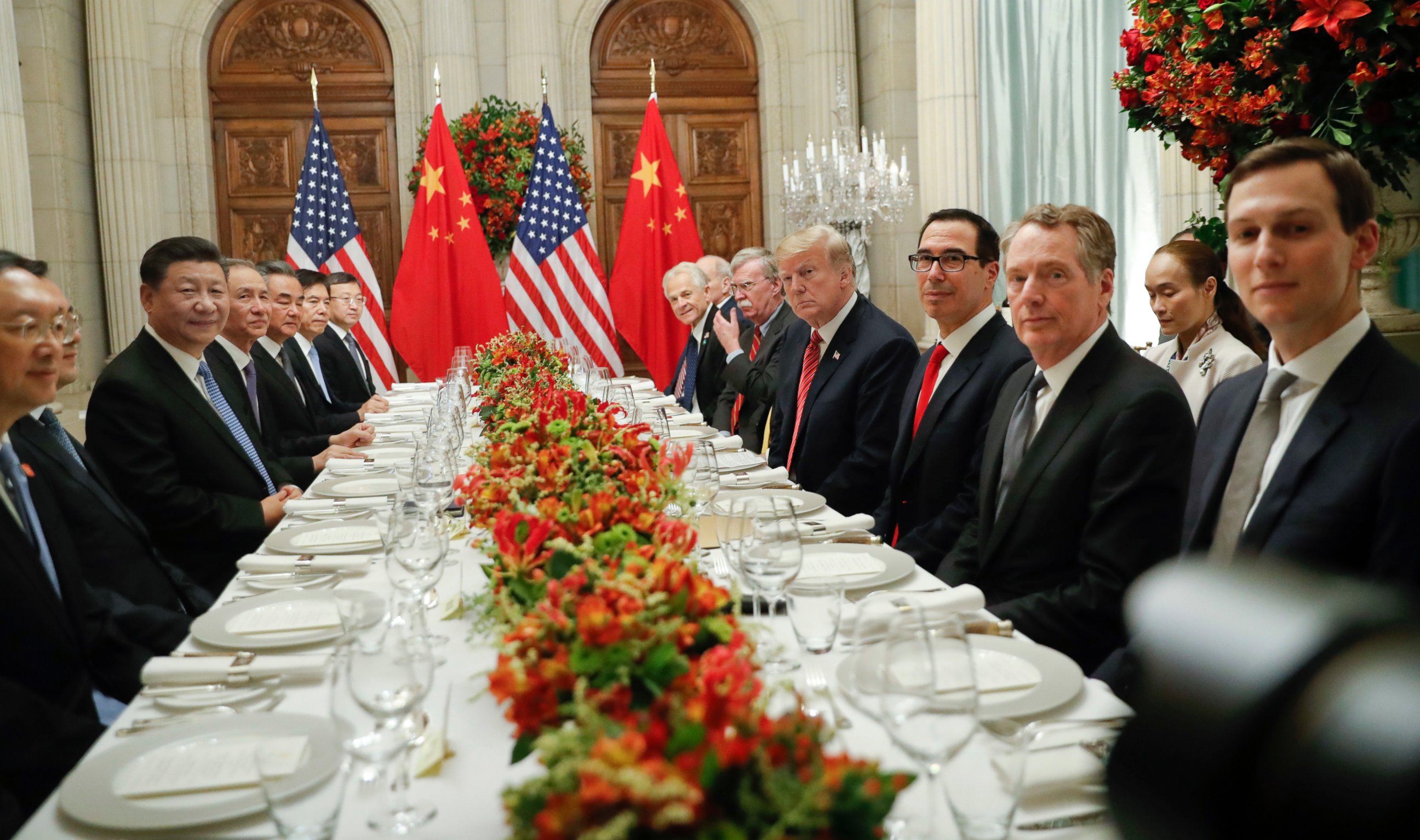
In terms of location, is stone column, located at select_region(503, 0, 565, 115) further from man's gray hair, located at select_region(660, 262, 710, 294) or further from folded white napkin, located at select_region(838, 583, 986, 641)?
folded white napkin, located at select_region(838, 583, 986, 641)

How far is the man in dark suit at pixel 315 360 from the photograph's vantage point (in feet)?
18.9

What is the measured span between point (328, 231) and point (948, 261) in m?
6.32

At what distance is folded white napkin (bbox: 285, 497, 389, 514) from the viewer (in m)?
3.03

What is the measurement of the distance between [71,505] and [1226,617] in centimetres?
266

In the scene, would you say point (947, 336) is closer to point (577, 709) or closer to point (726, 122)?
point (577, 709)

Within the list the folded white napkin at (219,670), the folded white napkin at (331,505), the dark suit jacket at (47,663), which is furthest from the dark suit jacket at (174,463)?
the folded white napkin at (219,670)

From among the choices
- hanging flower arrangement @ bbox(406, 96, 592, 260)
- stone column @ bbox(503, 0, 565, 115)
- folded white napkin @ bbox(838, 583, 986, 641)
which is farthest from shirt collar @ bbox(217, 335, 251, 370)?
stone column @ bbox(503, 0, 565, 115)

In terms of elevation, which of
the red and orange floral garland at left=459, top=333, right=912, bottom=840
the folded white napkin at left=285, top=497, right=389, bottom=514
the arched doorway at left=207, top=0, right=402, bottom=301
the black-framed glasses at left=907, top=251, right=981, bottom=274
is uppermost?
the arched doorway at left=207, top=0, right=402, bottom=301

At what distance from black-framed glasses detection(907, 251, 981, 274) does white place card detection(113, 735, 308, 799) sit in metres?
2.41

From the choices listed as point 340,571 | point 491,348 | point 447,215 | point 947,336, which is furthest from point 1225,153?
point 447,215

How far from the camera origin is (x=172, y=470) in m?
3.29

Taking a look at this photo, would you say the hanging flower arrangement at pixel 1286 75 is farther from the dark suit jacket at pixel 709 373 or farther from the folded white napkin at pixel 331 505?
the dark suit jacket at pixel 709 373

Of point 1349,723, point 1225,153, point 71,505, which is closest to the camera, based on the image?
point 1349,723

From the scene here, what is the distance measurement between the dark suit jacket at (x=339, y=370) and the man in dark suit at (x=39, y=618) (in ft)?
14.1
